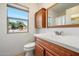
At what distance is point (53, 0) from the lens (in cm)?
121

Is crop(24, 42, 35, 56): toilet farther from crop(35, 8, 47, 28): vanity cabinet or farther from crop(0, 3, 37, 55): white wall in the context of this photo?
crop(35, 8, 47, 28): vanity cabinet

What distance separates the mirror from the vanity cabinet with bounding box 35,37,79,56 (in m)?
0.31

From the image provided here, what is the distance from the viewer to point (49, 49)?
115 centimetres

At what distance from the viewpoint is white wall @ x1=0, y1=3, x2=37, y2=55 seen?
114cm

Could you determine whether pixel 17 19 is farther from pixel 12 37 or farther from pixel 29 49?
pixel 29 49

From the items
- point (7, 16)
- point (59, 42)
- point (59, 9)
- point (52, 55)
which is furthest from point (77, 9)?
point (7, 16)

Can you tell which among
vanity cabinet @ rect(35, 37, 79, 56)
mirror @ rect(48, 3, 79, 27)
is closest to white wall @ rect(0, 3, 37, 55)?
vanity cabinet @ rect(35, 37, 79, 56)

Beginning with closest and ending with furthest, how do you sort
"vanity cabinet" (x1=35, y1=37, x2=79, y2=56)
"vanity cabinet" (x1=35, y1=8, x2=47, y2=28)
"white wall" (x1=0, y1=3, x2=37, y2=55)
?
"vanity cabinet" (x1=35, y1=37, x2=79, y2=56)
"white wall" (x1=0, y1=3, x2=37, y2=55)
"vanity cabinet" (x1=35, y1=8, x2=47, y2=28)

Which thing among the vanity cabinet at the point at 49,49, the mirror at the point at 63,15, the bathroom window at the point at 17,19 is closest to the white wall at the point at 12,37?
the bathroom window at the point at 17,19

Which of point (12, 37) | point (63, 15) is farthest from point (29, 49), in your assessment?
point (63, 15)

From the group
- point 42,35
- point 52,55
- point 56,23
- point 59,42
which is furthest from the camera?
point 56,23

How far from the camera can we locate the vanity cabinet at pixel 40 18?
49.7 inches

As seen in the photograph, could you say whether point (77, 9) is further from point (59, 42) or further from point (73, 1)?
point (59, 42)

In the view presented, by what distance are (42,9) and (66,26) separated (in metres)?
0.43
